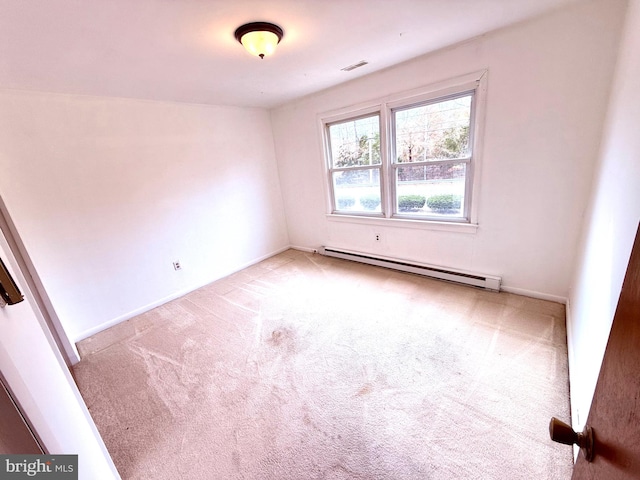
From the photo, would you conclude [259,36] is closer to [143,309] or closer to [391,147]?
[391,147]

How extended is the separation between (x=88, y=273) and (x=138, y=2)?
92.4 inches

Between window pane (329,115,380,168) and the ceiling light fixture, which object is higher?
the ceiling light fixture

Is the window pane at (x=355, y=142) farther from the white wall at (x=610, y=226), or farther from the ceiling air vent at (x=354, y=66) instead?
the white wall at (x=610, y=226)

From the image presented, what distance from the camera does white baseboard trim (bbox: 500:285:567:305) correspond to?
226cm

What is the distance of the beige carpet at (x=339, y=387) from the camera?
4.14ft

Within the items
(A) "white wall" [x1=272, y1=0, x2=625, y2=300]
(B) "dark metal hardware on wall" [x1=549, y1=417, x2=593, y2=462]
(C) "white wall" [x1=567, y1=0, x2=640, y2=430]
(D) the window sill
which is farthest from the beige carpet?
(B) "dark metal hardware on wall" [x1=549, y1=417, x2=593, y2=462]

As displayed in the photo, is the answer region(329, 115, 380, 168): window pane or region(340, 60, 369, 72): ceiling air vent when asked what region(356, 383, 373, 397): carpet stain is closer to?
region(329, 115, 380, 168): window pane

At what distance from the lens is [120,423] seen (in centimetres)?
156

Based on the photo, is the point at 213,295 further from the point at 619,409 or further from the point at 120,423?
the point at 619,409

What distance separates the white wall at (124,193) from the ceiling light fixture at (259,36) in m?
1.72

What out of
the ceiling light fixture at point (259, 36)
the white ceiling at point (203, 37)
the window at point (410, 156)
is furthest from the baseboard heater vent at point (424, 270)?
the ceiling light fixture at point (259, 36)

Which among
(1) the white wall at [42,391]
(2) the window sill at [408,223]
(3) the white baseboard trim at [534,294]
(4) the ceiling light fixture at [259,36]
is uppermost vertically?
(4) the ceiling light fixture at [259,36]

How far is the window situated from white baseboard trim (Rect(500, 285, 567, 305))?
0.75 m

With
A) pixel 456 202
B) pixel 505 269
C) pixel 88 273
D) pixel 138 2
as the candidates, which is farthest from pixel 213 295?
pixel 505 269
